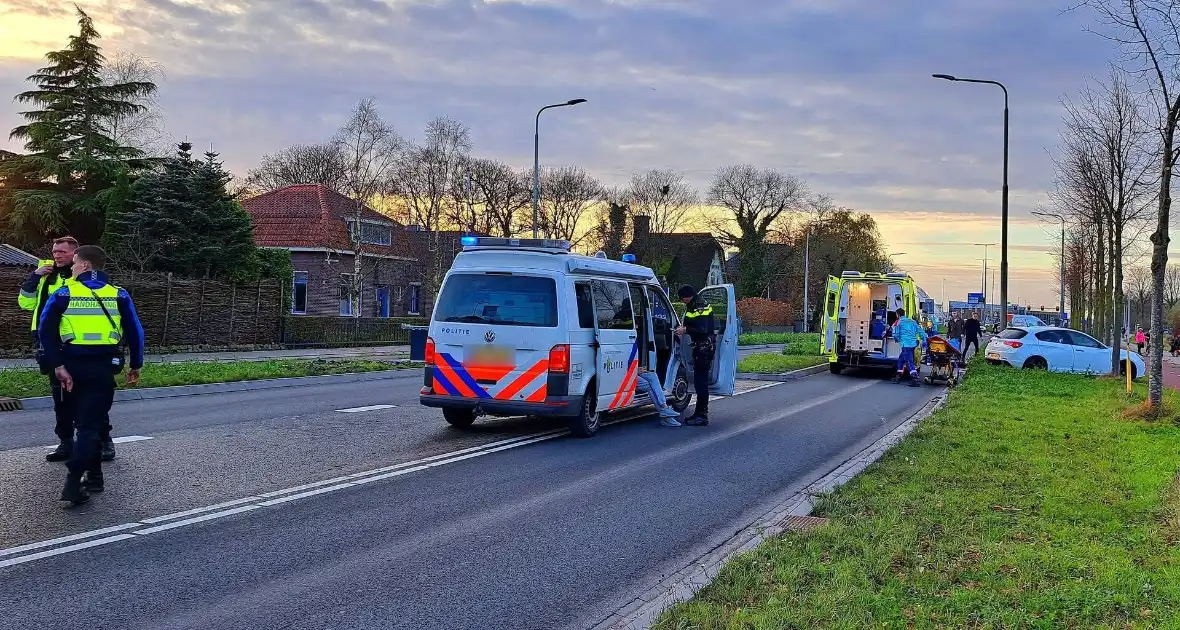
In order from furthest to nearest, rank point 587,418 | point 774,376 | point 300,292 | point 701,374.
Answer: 1. point 300,292
2. point 774,376
3. point 701,374
4. point 587,418

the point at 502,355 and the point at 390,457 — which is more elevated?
the point at 502,355

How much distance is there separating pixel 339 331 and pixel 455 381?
24720 mm

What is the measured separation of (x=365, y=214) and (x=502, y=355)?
120 ft

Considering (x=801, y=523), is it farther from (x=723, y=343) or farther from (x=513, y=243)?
(x=723, y=343)

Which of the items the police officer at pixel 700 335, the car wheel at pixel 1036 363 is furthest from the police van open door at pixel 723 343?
the car wheel at pixel 1036 363

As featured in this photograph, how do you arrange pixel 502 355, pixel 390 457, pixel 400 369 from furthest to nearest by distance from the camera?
1. pixel 400 369
2. pixel 502 355
3. pixel 390 457

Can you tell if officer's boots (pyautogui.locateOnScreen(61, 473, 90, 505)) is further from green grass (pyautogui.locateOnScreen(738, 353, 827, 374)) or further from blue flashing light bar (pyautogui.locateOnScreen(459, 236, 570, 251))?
green grass (pyautogui.locateOnScreen(738, 353, 827, 374))

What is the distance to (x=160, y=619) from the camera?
15.8ft

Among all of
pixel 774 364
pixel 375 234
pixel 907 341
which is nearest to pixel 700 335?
pixel 907 341

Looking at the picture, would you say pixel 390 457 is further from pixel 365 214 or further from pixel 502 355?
pixel 365 214

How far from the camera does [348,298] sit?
46281 mm

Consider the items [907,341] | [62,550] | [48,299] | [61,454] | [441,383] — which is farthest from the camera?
[907,341]

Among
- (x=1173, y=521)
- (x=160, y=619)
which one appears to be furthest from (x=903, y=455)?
(x=160, y=619)

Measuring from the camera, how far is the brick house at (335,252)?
1769 inches
